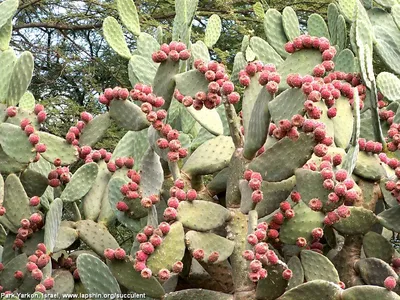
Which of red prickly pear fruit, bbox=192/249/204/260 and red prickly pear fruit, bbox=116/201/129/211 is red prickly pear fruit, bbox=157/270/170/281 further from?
red prickly pear fruit, bbox=116/201/129/211

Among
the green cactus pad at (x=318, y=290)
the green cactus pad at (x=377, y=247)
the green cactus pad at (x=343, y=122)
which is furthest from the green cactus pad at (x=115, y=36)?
the green cactus pad at (x=318, y=290)

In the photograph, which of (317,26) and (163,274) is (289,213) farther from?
(317,26)

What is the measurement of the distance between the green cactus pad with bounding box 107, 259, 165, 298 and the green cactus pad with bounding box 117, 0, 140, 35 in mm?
973

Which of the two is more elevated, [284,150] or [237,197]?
[284,150]

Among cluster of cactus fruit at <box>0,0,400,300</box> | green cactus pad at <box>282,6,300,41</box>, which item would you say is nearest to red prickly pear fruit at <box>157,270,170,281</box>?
cluster of cactus fruit at <box>0,0,400,300</box>

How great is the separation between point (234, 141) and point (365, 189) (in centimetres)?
42

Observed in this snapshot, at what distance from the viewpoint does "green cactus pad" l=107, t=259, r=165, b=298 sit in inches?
69.9

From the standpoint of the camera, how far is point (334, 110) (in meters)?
1.87

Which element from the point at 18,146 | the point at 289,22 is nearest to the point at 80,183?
the point at 18,146

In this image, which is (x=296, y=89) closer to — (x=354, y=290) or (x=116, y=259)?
(x=354, y=290)

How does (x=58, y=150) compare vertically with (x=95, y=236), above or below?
above

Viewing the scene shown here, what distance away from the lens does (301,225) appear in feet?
6.02

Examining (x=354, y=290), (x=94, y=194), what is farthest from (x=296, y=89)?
(x=94, y=194)

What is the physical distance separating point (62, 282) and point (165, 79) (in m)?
0.61
